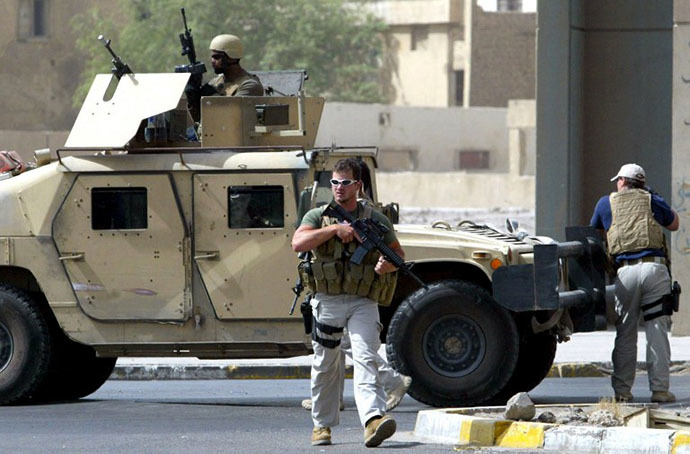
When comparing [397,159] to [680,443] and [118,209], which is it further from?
[680,443]

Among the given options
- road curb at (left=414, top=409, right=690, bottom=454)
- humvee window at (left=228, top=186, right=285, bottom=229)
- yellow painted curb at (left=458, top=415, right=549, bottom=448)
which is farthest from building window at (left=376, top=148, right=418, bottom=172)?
yellow painted curb at (left=458, top=415, right=549, bottom=448)

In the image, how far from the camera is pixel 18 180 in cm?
1097

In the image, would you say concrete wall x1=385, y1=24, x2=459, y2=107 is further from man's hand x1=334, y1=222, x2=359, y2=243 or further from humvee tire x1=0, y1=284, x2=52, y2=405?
man's hand x1=334, y1=222, x2=359, y2=243

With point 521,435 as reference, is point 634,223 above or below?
above

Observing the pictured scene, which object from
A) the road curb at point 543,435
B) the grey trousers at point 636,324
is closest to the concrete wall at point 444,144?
the grey trousers at point 636,324

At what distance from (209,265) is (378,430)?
2751mm

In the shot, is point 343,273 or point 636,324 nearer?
point 343,273

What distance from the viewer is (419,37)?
72500mm

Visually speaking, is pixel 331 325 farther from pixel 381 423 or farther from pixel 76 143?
pixel 76 143

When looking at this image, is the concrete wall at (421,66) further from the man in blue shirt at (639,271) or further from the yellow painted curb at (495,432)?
the yellow painted curb at (495,432)

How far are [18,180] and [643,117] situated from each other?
8.99m

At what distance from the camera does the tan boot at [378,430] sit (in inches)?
328

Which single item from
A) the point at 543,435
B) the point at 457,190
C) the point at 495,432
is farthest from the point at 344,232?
the point at 457,190

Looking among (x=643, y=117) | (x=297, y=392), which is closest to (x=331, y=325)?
(x=297, y=392)
